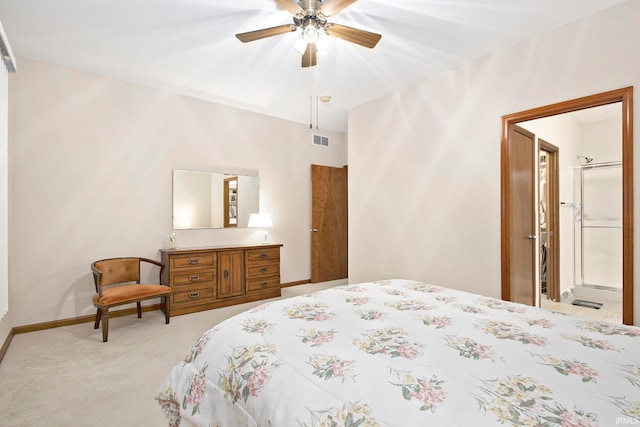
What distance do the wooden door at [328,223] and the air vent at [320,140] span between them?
0.44 metres

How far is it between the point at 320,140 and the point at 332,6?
3.66m

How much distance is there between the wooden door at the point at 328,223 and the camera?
5.52 meters

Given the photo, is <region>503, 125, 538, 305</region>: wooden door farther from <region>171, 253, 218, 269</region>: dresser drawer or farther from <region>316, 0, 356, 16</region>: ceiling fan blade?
<region>171, 253, 218, 269</region>: dresser drawer

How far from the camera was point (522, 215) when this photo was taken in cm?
323

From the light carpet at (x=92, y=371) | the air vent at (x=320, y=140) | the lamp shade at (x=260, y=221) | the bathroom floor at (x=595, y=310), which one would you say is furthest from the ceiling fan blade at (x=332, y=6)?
the bathroom floor at (x=595, y=310)

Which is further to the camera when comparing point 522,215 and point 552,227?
point 552,227

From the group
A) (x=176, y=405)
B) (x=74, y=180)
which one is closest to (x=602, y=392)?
(x=176, y=405)

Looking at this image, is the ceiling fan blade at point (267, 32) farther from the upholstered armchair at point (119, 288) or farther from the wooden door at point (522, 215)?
the upholstered armchair at point (119, 288)

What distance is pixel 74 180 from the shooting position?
3.44 meters

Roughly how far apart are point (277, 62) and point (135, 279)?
293cm

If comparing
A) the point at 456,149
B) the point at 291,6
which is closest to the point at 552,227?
the point at 456,149

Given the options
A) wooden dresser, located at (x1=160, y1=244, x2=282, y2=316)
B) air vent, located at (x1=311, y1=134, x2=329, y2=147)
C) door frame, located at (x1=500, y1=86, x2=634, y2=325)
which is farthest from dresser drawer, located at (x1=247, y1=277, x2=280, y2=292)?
door frame, located at (x1=500, y1=86, x2=634, y2=325)

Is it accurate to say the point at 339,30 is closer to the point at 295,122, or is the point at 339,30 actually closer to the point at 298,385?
the point at 298,385

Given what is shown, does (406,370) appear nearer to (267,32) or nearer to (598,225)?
(267,32)
